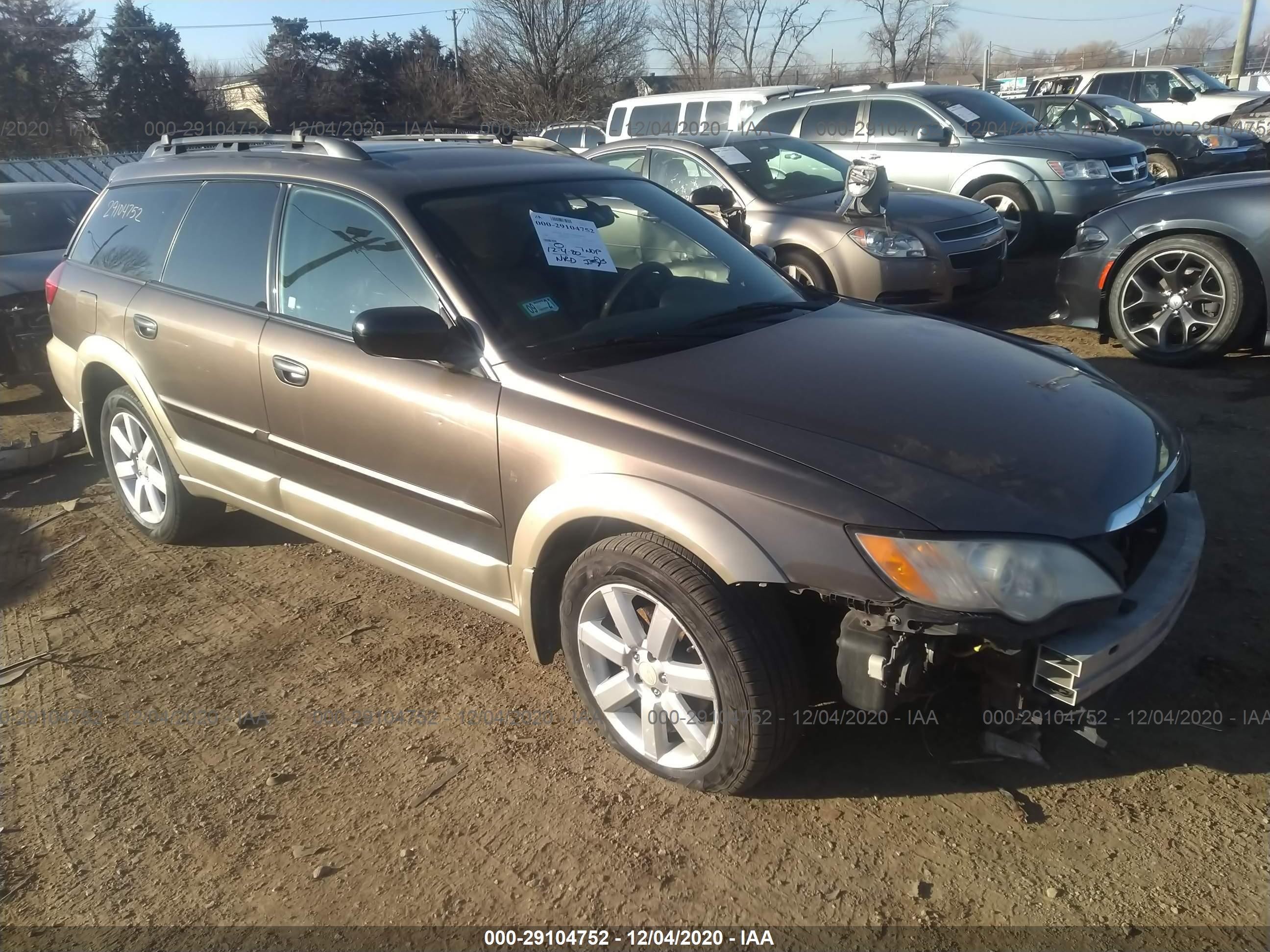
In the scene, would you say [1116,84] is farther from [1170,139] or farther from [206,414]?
[206,414]

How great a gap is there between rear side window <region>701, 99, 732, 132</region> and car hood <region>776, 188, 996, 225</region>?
5462 millimetres

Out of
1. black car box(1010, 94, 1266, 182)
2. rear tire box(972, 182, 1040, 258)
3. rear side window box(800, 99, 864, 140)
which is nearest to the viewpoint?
rear tire box(972, 182, 1040, 258)

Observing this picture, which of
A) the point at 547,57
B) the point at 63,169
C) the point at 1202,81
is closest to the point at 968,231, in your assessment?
the point at 1202,81

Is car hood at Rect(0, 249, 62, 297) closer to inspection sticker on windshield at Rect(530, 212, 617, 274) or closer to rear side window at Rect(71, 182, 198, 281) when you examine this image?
rear side window at Rect(71, 182, 198, 281)

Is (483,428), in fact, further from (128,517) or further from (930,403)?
(128,517)

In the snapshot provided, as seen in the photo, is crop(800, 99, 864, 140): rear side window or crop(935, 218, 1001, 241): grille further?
crop(800, 99, 864, 140): rear side window

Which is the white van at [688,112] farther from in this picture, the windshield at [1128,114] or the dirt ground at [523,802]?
the dirt ground at [523,802]

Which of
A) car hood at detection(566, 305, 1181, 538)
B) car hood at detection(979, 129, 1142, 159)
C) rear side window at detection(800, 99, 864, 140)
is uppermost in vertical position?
rear side window at detection(800, 99, 864, 140)

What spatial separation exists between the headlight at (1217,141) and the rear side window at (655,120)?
6.87 m

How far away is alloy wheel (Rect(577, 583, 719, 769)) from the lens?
2512 mm

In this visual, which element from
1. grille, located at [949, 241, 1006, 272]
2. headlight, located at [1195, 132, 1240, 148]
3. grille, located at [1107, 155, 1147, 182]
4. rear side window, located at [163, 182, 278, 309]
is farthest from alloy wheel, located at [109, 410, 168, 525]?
headlight, located at [1195, 132, 1240, 148]

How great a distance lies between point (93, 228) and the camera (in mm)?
4547

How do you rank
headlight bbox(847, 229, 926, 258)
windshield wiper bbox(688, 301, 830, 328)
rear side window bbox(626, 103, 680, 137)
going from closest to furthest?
windshield wiper bbox(688, 301, 830, 328)
headlight bbox(847, 229, 926, 258)
rear side window bbox(626, 103, 680, 137)

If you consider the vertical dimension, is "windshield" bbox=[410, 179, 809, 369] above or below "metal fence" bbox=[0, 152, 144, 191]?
below
